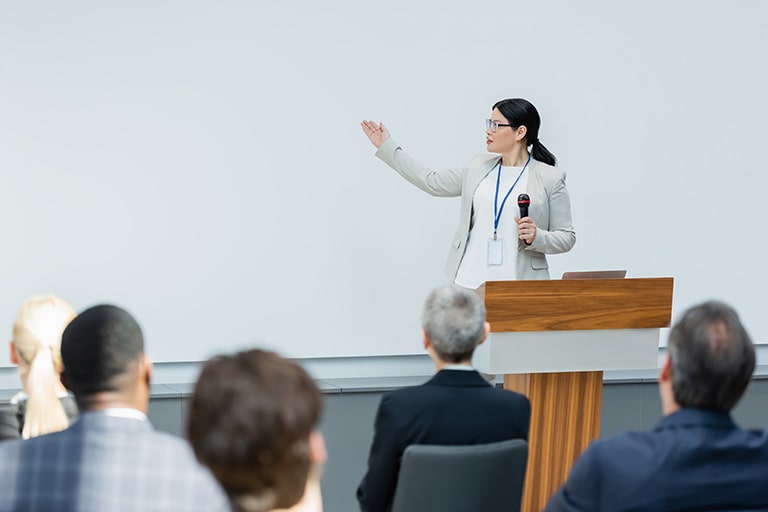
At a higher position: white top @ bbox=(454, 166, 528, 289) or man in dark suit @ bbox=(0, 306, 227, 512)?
white top @ bbox=(454, 166, 528, 289)

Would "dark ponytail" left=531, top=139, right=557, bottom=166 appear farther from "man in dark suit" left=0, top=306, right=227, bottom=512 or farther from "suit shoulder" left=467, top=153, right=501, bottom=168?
"man in dark suit" left=0, top=306, right=227, bottom=512

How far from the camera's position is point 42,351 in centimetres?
228

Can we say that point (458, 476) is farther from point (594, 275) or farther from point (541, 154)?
point (541, 154)

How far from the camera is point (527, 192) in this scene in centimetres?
441

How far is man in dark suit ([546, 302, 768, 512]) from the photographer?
192cm

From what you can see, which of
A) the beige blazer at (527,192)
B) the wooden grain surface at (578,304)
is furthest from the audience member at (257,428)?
the beige blazer at (527,192)

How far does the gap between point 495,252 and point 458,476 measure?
1981mm

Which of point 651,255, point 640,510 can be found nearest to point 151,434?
point 640,510

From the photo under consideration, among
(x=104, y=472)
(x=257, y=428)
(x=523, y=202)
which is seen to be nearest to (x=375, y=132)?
(x=523, y=202)

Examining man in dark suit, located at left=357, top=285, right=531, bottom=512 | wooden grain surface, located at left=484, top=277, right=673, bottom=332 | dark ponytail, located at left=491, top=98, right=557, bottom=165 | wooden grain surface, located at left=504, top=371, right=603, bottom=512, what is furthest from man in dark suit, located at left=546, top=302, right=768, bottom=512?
dark ponytail, located at left=491, top=98, right=557, bottom=165

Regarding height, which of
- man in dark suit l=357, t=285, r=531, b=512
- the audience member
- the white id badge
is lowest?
man in dark suit l=357, t=285, r=531, b=512

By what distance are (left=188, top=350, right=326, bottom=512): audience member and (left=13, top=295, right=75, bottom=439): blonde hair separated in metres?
0.98

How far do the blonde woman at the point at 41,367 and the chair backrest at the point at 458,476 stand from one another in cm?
83

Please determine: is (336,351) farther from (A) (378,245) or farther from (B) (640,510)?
(B) (640,510)
